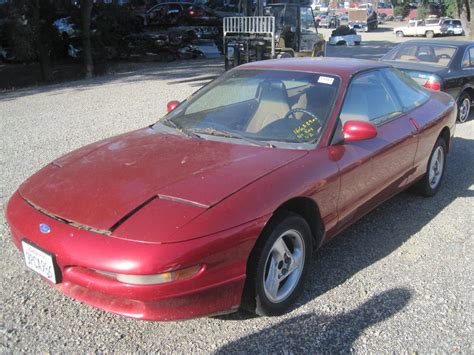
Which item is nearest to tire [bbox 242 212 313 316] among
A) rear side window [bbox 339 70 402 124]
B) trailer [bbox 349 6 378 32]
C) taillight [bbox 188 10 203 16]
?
rear side window [bbox 339 70 402 124]

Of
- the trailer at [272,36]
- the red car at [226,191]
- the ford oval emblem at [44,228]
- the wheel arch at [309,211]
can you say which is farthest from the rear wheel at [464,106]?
the ford oval emblem at [44,228]

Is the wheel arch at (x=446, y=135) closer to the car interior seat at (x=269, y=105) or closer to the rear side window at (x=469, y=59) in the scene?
the car interior seat at (x=269, y=105)

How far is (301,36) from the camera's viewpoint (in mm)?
14469

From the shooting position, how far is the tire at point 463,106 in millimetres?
8320

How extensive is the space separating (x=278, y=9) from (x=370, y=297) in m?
12.9

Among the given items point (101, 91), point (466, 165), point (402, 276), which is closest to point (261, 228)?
point (402, 276)

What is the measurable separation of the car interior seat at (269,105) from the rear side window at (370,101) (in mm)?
483

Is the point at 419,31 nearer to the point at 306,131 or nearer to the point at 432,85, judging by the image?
the point at 432,85

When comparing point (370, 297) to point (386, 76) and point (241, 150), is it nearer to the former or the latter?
point (241, 150)

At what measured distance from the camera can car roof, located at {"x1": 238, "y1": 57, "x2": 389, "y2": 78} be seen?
3754 mm

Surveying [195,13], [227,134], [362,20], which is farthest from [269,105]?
[362,20]

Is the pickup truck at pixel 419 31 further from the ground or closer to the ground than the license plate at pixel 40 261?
closer to the ground

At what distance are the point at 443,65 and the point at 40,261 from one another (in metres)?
7.72

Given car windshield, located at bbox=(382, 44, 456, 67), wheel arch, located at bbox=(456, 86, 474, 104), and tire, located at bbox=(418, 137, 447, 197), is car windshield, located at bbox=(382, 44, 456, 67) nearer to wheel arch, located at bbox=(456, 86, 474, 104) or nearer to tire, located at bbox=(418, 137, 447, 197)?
wheel arch, located at bbox=(456, 86, 474, 104)
